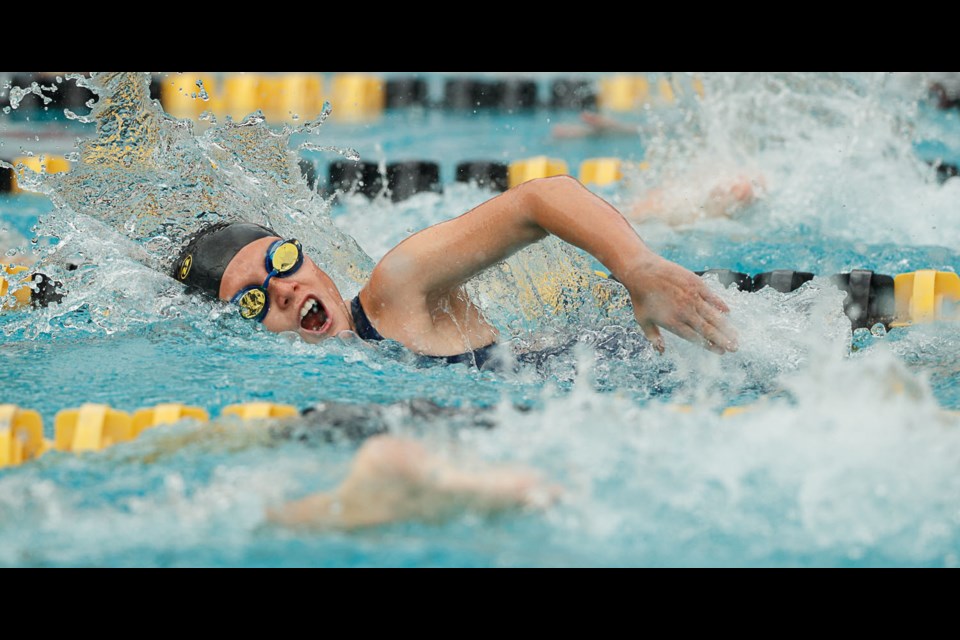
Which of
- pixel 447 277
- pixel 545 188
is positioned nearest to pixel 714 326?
pixel 545 188

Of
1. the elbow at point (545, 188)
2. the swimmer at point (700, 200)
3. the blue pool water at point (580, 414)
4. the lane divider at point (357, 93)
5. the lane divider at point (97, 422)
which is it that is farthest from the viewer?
the lane divider at point (357, 93)

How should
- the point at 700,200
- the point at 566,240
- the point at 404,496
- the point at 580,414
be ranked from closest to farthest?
the point at 404,496 → the point at 580,414 → the point at 566,240 → the point at 700,200

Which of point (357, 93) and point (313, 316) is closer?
point (313, 316)

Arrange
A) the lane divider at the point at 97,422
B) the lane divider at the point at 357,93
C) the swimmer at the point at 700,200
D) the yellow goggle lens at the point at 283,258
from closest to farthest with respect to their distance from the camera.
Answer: the lane divider at the point at 97,422 → the yellow goggle lens at the point at 283,258 → the swimmer at the point at 700,200 → the lane divider at the point at 357,93

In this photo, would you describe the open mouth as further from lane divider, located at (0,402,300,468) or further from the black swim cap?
lane divider, located at (0,402,300,468)

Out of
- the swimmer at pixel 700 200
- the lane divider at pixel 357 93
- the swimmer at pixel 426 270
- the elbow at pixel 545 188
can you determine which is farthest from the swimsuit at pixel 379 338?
the lane divider at pixel 357 93

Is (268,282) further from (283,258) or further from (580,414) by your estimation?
(580,414)

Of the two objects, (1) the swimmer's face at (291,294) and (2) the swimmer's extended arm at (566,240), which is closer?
(2) the swimmer's extended arm at (566,240)

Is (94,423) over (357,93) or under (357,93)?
under

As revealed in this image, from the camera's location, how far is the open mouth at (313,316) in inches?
89.1

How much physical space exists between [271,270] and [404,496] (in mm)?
916

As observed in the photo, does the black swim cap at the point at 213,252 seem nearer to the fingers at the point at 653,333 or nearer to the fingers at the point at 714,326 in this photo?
the fingers at the point at 653,333

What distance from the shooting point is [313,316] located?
231cm

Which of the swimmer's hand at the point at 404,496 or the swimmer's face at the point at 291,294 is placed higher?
the swimmer's face at the point at 291,294
